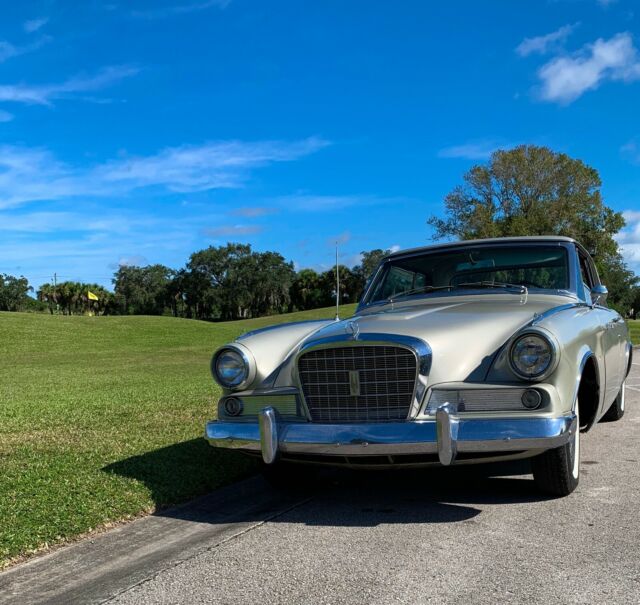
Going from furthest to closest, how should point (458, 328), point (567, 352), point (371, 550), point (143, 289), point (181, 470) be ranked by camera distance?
point (143, 289), point (181, 470), point (458, 328), point (567, 352), point (371, 550)

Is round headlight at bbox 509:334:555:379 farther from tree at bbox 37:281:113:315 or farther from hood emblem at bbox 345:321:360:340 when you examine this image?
tree at bbox 37:281:113:315

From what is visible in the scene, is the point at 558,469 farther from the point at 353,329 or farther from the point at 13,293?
the point at 13,293

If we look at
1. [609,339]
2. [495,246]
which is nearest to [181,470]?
[495,246]

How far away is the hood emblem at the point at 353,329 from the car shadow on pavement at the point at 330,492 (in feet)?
3.53

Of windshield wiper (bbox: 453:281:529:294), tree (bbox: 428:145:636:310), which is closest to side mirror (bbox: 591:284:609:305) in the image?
windshield wiper (bbox: 453:281:529:294)

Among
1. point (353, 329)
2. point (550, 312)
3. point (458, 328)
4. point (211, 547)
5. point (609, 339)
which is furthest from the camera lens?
point (609, 339)

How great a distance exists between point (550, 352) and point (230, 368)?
2.00m

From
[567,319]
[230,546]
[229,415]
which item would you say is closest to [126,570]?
[230,546]

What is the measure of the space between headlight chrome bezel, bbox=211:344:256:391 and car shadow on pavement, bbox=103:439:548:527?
77cm

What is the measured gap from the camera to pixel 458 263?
18.8 ft

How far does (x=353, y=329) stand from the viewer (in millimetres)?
4176

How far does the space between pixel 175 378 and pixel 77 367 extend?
5.57m

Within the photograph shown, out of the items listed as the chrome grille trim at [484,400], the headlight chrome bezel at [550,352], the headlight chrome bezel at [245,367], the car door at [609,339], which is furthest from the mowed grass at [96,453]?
the car door at [609,339]

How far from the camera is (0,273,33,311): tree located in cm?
8400
